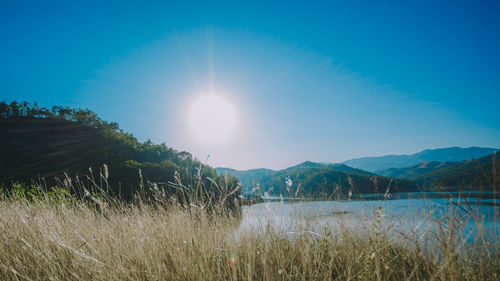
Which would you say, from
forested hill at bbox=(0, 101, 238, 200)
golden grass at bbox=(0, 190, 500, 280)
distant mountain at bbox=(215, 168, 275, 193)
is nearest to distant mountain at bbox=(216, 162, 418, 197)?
distant mountain at bbox=(215, 168, 275, 193)

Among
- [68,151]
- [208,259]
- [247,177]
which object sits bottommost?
[208,259]

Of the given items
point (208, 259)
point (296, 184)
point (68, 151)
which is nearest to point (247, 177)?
point (296, 184)

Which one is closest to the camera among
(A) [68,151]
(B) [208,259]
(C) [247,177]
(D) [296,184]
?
(B) [208,259]

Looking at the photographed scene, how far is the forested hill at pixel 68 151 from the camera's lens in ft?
79.8

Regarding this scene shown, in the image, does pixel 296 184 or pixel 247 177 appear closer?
pixel 296 184

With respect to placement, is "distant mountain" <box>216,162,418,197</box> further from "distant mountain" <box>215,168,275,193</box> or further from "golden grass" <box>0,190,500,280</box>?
"golden grass" <box>0,190,500,280</box>

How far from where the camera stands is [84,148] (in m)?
29.3

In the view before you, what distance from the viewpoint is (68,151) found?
2847cm

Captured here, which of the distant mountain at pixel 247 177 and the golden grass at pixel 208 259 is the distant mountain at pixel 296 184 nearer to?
the distant mountain at pixel 247 177

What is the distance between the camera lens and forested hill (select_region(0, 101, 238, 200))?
24328 millimetres

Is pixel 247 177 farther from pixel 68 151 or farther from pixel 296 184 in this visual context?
pixel 68 151

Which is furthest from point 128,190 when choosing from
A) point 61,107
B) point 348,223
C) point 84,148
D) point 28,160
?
point 348,223

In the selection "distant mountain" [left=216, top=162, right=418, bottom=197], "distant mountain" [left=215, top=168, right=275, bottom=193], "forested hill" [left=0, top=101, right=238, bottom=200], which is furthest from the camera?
"forested hill" [left=0, top=101, right=238, bottom=200]

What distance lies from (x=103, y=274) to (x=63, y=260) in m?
0.62
